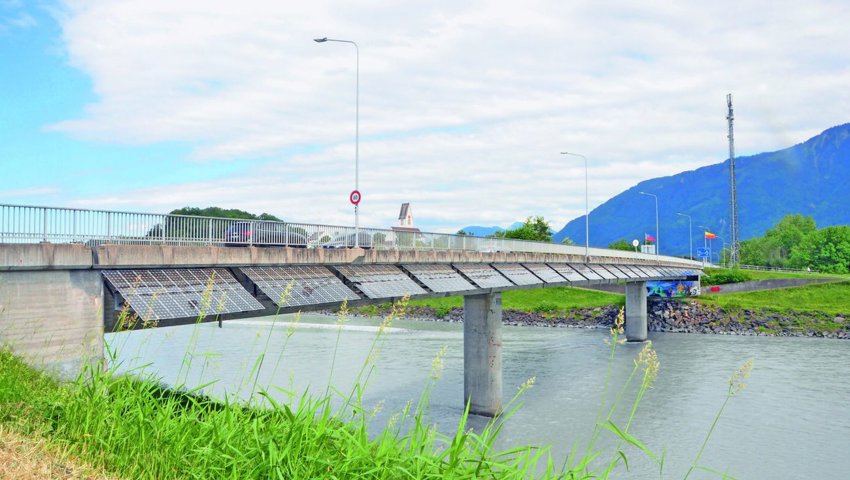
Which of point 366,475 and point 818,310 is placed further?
point 818,310

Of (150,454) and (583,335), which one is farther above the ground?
(150,454)

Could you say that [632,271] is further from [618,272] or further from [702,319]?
[702,319]

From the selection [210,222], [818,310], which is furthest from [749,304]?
[210,222]

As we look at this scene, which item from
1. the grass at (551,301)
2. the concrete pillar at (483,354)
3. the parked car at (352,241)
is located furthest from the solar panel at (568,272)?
the grass at (551,301)

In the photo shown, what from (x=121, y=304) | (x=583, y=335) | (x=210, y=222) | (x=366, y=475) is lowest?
(x=583, y=335)

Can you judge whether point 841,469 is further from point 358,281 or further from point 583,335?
point 583,335

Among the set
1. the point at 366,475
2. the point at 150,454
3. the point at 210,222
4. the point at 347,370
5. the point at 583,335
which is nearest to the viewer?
the point at 366,475

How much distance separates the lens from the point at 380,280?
2219 centimetres

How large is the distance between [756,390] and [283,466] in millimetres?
31298

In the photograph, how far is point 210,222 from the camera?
17.5 m

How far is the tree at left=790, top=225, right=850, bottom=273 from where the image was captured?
111 meters

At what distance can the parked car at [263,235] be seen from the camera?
60.9 feet

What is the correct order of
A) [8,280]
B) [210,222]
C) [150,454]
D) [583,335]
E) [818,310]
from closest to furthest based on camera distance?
1. [150,454]
2. [8,280]
3. [210,222]
4. [583,335]
5. [818,310]

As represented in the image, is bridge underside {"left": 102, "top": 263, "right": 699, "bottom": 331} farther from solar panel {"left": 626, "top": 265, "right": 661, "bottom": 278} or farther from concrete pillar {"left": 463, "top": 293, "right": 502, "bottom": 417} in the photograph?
solar panel {"left": 626, "top": 265, "right": 661, "bottom": 278}
